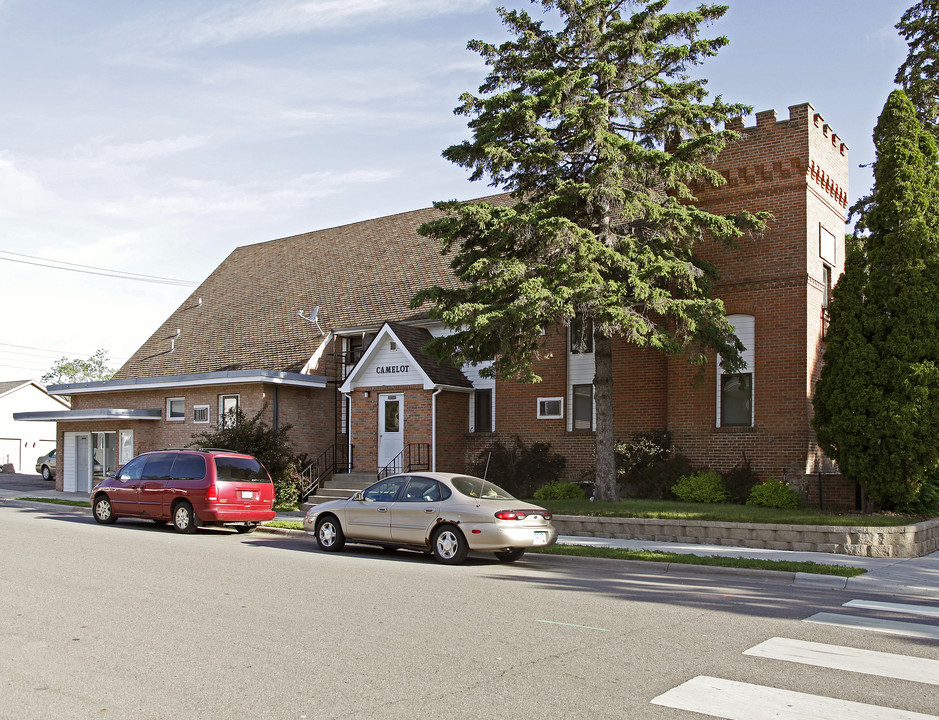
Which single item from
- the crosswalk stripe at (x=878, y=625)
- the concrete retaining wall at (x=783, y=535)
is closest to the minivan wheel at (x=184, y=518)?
the concrete retaining wall at (x=783, y=535)

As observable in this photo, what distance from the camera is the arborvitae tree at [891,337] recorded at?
1541 cm

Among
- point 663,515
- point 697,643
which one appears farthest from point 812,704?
point 663,515

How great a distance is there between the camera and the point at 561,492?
2112cm

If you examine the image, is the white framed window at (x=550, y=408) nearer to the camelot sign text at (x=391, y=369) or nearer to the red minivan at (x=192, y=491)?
the camelot sign text at (x=391, y=369)

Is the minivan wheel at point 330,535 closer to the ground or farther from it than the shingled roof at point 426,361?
closer to the ground

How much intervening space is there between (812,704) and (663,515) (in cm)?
1038

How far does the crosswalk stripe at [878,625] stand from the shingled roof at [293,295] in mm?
18009

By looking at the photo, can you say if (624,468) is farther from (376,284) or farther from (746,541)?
(376,284)

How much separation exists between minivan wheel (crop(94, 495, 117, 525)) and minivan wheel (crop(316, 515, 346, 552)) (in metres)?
6.53

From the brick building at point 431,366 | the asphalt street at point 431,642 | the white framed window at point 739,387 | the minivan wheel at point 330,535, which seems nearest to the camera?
the asphalt street at point 431,642

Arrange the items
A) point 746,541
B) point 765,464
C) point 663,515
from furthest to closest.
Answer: point 765,464 < point 663,515 < point 746,541

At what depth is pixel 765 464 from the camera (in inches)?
751

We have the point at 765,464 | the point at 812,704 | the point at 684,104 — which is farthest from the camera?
the point at 765,464

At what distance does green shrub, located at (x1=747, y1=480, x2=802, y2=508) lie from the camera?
18.0 meters
